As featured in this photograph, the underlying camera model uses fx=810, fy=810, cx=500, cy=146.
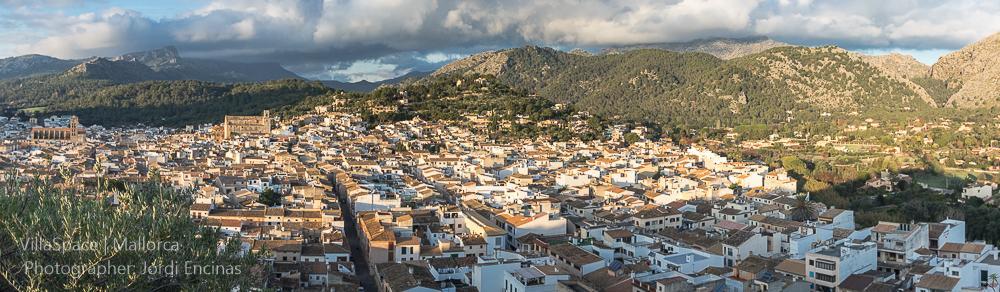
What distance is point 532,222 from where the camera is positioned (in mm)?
22578

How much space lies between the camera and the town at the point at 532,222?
57.3 ft

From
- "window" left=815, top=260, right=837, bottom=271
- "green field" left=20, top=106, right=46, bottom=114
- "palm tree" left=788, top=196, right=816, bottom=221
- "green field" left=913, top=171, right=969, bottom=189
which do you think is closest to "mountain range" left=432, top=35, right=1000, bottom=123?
"green field" left=913, top=171, right=969, bottom=189

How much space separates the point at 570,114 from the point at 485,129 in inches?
396

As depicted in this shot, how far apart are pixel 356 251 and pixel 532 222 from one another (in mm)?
4936

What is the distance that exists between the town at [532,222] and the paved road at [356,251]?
8cm

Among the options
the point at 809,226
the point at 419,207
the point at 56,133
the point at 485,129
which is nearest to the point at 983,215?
the point at 809,226

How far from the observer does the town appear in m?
17.5

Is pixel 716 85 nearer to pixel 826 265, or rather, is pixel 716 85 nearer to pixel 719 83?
pixel 719 83

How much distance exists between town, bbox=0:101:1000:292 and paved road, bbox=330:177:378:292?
8 centimetres

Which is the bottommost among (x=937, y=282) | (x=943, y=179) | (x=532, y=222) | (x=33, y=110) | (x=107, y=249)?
(x=937, y=282)

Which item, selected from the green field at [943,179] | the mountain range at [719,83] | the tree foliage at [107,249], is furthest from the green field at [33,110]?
the tree foliage at [107,249]

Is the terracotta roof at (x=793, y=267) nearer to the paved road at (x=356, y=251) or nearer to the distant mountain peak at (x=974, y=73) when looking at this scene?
the paved road at (x=356, y=251)

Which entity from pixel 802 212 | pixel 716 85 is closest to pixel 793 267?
pixel 802 212

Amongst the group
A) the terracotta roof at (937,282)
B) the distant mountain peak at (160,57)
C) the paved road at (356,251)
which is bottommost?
the paved road at (356,251)
